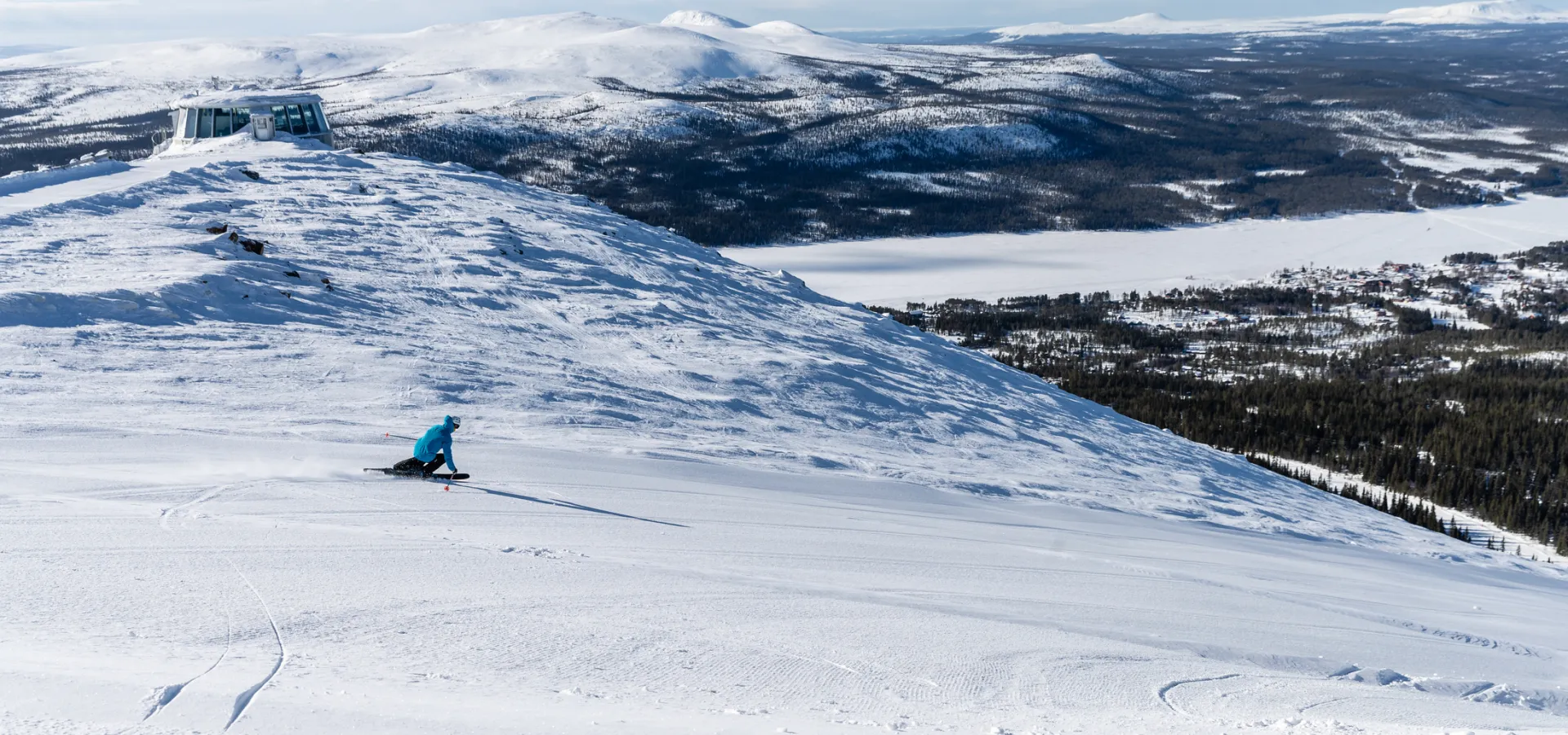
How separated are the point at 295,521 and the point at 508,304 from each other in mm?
11034

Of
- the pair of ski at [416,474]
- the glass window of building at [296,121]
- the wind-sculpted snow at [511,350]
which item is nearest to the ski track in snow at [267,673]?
the pair of ski at [416,474]

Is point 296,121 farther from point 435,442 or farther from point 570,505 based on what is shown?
point 570,505

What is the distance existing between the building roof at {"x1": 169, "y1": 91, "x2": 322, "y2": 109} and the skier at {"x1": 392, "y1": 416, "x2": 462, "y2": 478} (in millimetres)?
26265

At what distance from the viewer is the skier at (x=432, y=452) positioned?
33.3ft

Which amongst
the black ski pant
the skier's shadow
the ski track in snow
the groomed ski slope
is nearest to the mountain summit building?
the groomed ski slope

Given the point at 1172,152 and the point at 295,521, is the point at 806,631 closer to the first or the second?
the point at 295,521

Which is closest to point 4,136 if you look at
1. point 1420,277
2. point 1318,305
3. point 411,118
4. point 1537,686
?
point 411,118

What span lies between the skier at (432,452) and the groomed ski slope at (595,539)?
0.73 ft

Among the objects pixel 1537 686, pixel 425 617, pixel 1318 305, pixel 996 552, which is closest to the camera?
pixel 425 617

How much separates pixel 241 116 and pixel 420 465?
27.1 metres

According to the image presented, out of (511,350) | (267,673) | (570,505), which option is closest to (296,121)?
(511,350)

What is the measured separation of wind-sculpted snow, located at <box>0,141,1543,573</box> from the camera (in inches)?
517

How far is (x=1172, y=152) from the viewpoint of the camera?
169m

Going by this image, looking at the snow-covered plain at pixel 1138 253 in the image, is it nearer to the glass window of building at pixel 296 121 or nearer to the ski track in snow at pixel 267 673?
the glass window of building at pixel 296 121
